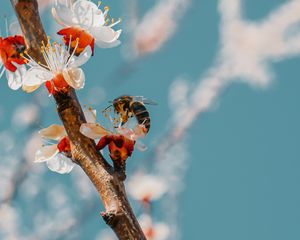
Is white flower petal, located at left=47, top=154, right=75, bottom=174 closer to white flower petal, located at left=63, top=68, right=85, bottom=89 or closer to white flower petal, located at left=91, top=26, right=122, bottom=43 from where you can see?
white flower petal, located at left=63, top=68, right=85, bottom=89

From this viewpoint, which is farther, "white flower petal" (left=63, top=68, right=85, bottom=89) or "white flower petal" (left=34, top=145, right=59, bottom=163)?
"white flower petal" (left=34, top=145, right=59, bottom=163)

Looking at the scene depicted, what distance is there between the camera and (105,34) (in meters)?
2.50

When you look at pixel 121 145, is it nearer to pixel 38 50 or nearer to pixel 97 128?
pixel 97 128

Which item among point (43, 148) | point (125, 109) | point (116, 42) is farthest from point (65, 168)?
point (116, 42)

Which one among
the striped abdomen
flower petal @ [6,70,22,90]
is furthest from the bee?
flower petal @ [6,70,22,90]

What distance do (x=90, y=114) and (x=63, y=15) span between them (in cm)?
47

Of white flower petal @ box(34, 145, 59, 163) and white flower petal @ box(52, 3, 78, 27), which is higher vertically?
white flower petal @ box(52, 3, 78, 27)

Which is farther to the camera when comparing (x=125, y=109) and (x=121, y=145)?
(x=125, y=109)

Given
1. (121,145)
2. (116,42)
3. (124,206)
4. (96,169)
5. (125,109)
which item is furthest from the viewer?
(125,109)

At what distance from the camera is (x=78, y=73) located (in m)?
2.32

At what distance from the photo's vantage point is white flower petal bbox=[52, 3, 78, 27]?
94.3 inches

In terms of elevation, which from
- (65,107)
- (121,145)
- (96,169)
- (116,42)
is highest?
(116,42)

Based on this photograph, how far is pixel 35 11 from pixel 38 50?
163 millimetres

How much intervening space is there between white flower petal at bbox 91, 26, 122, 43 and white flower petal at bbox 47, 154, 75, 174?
0.57 metres
